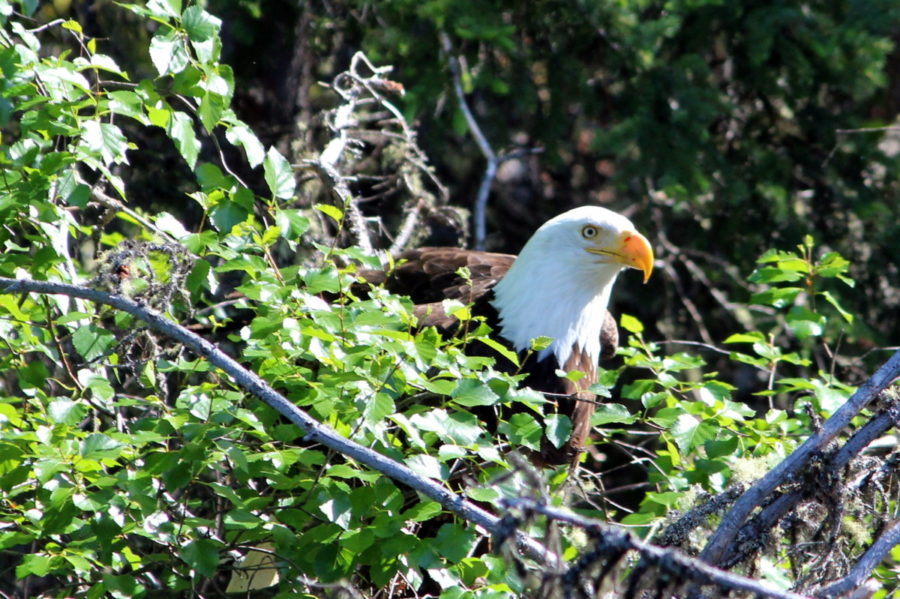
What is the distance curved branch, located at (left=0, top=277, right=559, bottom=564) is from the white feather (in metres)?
1.47

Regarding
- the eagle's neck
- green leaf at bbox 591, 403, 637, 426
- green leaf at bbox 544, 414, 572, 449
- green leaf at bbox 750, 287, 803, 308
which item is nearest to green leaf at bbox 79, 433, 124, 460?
green leaf at bbox 544, 414, 572, 449

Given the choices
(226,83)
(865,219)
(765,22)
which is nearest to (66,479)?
(226,83)

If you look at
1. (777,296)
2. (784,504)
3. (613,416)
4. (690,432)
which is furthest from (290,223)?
(777,296)

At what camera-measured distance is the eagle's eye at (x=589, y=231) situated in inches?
142

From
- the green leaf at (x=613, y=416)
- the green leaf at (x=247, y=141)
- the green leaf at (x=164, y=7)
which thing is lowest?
the green leaf at (x=613, y=416)

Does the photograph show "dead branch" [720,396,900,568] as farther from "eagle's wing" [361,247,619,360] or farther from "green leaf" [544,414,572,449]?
"eagle's wing" [361,247,619,360]

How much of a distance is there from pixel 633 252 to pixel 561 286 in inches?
11.3

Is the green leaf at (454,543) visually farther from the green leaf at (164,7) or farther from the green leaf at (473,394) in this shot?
the green leaf at (164,7)

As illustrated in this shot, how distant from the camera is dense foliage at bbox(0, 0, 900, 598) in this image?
2.42 m

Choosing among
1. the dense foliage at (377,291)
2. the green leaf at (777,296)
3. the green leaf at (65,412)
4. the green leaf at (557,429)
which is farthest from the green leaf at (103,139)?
the green leaf at (777,296)

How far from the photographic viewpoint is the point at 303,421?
216cm

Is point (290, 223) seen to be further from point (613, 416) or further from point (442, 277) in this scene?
point (442, 277)

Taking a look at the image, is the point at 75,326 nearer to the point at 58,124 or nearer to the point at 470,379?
the point at 58,124

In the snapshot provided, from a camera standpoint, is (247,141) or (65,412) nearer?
(65,412)
